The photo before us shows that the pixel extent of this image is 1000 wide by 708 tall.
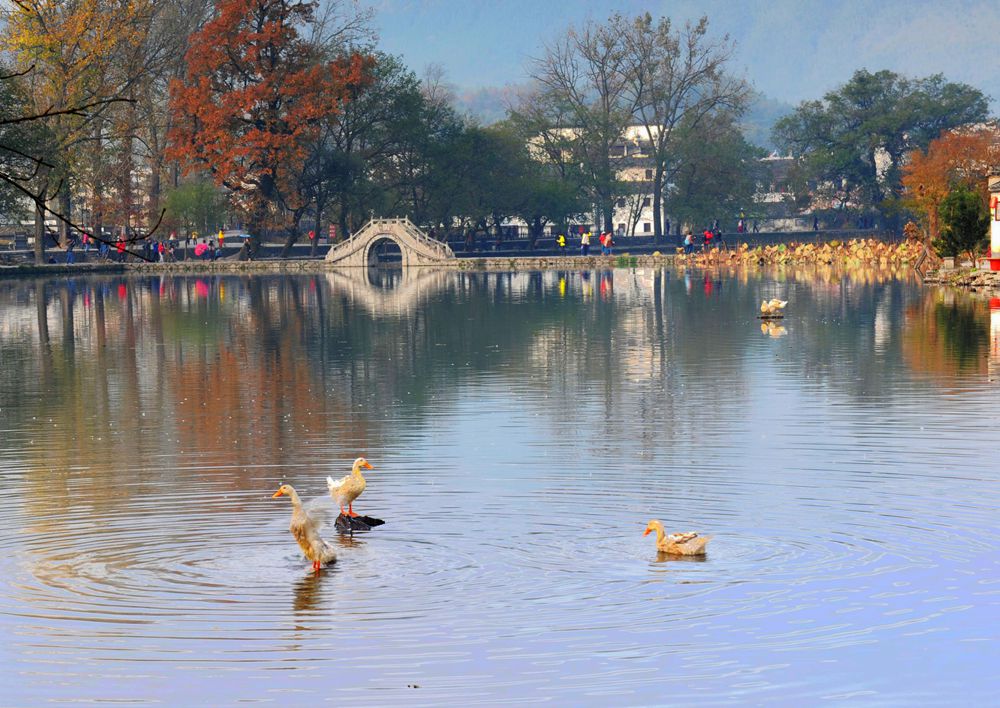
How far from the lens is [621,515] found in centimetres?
1762

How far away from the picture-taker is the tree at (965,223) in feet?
225

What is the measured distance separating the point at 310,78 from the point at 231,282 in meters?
18.3

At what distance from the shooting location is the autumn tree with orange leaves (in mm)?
100062

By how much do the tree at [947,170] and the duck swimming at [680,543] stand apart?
78571 millimetres

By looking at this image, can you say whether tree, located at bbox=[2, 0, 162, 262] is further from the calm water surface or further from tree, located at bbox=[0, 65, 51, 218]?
the calm water surface

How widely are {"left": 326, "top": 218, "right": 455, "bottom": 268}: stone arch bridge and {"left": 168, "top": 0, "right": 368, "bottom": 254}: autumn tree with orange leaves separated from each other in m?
4.22

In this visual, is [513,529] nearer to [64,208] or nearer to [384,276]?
[384,276]

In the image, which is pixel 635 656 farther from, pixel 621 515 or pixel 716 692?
pixel 621 515

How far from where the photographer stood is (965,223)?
6931cm

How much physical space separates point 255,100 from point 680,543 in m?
87.9

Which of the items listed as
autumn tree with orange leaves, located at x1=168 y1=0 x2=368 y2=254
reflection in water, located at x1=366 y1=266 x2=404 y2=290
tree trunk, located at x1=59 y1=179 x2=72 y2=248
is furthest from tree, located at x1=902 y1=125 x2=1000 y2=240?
tree trunk, located at x1=59 y1=179 x2=72 y2=248

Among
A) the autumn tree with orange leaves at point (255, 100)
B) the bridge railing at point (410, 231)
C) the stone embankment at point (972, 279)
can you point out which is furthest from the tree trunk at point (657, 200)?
the stone embankment at point (972, 279)

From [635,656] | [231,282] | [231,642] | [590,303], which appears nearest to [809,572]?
[635,656]

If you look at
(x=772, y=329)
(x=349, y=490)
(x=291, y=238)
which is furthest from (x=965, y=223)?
(x=349, y=490)
